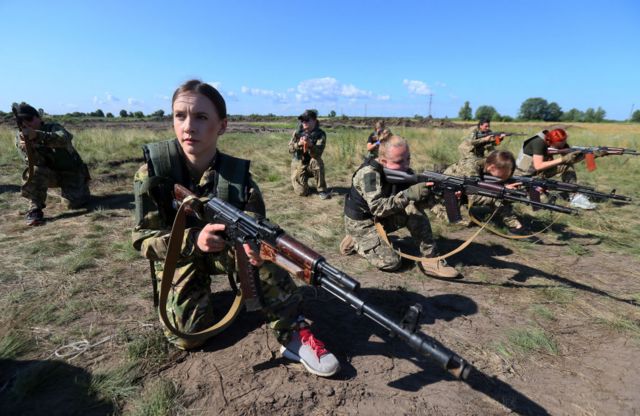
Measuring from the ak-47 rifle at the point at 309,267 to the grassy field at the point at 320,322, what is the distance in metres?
0.74

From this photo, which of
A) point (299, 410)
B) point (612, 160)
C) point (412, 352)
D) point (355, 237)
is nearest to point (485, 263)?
point (355, 237)

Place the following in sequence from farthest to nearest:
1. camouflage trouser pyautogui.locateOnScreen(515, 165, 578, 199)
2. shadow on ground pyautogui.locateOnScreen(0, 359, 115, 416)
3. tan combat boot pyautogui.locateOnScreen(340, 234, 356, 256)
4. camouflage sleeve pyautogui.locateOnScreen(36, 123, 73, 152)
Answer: camouflage trouser pyautogui.locateOnScreen(515, 165, 578, 199), camouflage sleeve pyautogui.locateOnScreen(36, 123, 73, 152), tan combat boot pyautogui.locateOnScreen(340, 234, 356, 256), shadow on ground pyautogui.locateOnScreen(0, 359, 115, 416)

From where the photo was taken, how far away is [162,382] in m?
2.46

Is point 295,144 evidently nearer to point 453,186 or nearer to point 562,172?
point 453,186

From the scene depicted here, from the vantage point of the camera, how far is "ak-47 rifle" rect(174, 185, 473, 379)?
1.88 m

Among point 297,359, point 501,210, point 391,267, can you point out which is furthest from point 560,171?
point 297,359

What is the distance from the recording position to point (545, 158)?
7.67 meters

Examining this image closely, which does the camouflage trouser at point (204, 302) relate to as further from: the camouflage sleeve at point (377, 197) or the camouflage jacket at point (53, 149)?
the camouflage jacket at point (53, 149)

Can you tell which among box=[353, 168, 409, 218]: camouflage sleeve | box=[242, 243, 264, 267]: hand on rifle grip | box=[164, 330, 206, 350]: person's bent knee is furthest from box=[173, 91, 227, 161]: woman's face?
box=[353, 168, 409, 218]: camouflage sleeve

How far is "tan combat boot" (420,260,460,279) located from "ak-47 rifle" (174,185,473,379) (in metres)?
2.45

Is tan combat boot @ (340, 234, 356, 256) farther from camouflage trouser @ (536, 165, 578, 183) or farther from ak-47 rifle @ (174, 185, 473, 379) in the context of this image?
camouflage trouser @ (536, 165, 578, 183)

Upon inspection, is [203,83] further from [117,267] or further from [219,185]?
[117,267]

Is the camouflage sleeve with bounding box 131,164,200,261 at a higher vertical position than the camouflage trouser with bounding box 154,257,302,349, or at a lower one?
higher

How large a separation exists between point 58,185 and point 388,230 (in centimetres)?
647
